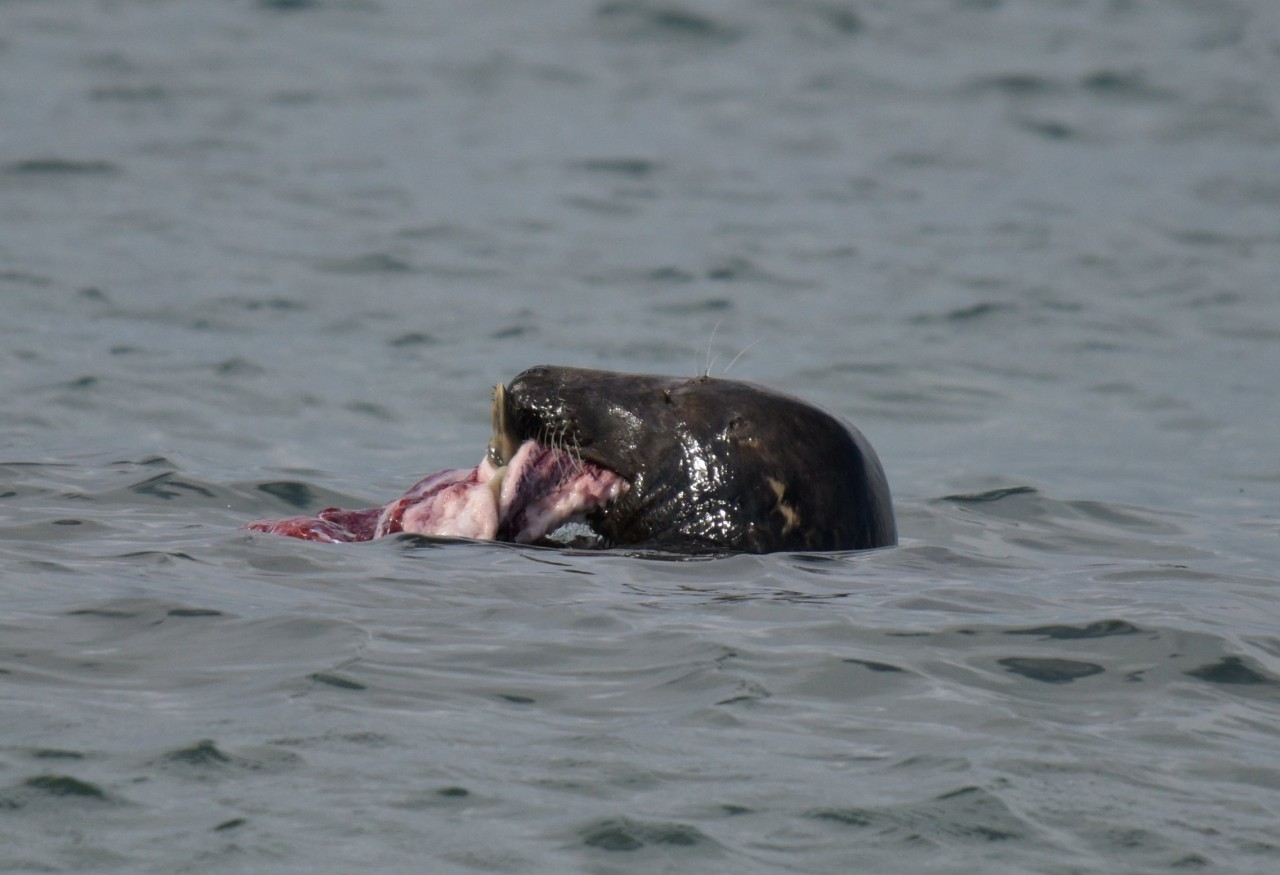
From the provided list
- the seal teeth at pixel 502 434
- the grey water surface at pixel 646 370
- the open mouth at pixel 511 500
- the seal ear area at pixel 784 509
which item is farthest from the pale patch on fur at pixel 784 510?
the seal teeth at pixel 502 434

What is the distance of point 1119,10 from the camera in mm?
26297

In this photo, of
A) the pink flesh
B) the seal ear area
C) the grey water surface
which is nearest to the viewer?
the grey water surface

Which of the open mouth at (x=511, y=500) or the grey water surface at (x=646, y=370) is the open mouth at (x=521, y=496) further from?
the grey water surface at (x=646, y=370)

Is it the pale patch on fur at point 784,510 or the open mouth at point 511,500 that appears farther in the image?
the open mouth at point 511,500

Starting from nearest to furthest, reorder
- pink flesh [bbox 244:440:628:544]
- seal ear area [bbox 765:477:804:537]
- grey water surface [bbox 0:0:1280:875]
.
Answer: grey water surface [bbox 0:0:1280:875] → seal ear area [bbox 765:477:804:537] → pink flesh [bbox 244:440:628:544]

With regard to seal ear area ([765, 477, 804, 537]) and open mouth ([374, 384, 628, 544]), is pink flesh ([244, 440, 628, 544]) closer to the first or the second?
open mouth ([374, 384, 628, 544])

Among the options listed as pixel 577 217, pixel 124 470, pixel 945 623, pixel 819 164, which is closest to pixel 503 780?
pixel 945 623

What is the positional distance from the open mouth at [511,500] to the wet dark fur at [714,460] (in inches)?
1.9

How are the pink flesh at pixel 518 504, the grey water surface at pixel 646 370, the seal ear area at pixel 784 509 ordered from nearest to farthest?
the grey water surface at pixel 646 370, the seal ear area at pixel 784 509, the pink flesh at pixel 518 504

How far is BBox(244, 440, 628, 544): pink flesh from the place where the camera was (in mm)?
7246

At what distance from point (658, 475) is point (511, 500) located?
579 mm

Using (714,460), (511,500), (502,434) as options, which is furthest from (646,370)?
(714,460)

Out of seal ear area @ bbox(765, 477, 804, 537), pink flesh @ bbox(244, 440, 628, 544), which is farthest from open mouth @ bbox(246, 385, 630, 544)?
seal ear area @ bbox(765, 477, 804, 537)

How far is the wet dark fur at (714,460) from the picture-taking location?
7.14 m
